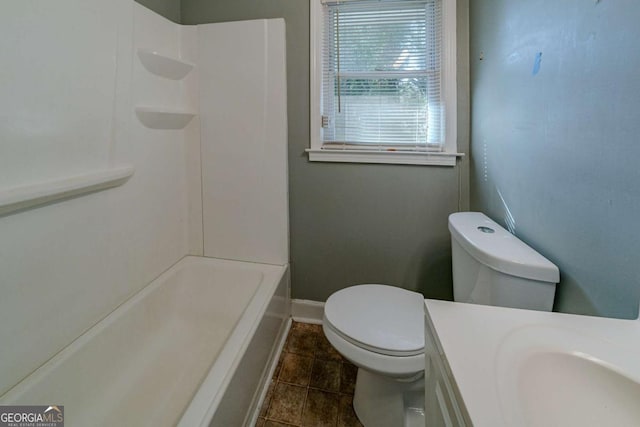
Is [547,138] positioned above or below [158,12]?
below

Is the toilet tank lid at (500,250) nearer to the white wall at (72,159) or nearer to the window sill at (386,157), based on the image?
the window sill at (386,157)

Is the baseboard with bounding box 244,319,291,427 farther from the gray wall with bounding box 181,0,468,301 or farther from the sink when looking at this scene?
the sink

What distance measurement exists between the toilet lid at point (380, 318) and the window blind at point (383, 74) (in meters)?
0.82

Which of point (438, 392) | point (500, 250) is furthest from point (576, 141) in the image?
point (438, 392)

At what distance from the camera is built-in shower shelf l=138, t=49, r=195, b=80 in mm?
1380

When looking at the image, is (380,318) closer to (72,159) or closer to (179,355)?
(179,355)

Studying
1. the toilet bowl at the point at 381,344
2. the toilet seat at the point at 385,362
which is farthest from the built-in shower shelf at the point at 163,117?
the toilet seat at the point at 385,362

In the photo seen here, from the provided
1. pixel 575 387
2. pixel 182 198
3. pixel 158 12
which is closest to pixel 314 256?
pixel 182 198

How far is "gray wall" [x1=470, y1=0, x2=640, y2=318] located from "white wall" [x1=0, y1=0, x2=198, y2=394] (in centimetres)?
160

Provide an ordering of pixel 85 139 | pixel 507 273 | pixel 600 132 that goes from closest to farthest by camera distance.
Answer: pixel 600 132 → pixel 507 273 → pixel 85 139

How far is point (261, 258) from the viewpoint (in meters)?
1.76

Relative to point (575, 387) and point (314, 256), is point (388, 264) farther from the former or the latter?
point (575, 387)

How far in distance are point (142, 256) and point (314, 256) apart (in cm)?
93

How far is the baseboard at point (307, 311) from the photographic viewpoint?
1.84 m
